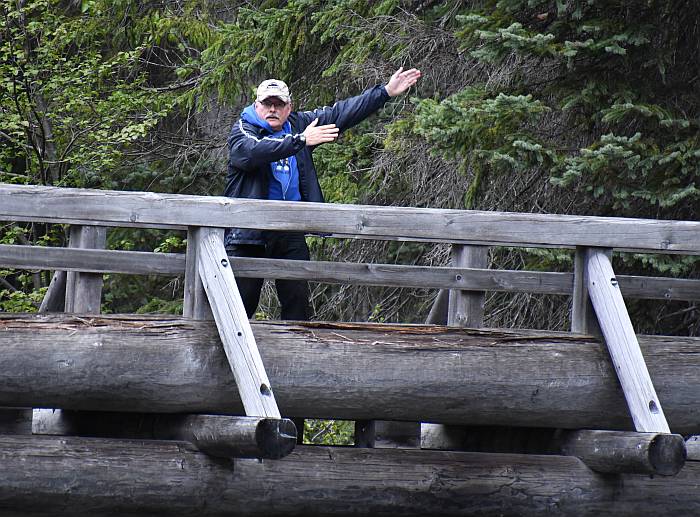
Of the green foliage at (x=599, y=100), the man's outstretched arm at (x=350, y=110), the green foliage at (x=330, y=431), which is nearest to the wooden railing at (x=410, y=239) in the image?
the man's outstretched arm at (x=350, y=110)

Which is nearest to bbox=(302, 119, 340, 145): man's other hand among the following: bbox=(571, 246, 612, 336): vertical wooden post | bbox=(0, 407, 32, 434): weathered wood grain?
bbox=(571, 246, 612, 336): vertical wooden post

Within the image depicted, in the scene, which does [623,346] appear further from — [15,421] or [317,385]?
[15,421]

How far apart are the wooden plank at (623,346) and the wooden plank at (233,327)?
1.73 m

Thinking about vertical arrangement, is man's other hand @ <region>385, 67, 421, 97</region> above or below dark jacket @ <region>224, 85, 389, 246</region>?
above

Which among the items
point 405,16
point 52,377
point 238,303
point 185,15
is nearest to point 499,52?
point 405,16

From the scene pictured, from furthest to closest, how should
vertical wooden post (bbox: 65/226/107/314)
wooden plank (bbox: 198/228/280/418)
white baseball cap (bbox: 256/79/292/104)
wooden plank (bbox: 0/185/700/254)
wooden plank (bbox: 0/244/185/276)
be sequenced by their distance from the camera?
white baseball cap (bbox: 256/79/292/104) → vertical wooden post (bbox: 65/226/107/314) → wooden plank (bbox: 0/244/185/276) → wooden plank (bbox: 0/185/700/254) → wooden plank (bbox: 198/228/280/418)

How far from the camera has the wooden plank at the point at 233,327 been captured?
17.2 feet

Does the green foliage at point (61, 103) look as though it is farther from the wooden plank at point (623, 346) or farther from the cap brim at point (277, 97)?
the wooden plank at point (623, 346)

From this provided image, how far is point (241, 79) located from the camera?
13.2 m

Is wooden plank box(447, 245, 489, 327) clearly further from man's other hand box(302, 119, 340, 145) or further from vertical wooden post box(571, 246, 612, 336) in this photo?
man's other hand box(302, 119, 340, 145)

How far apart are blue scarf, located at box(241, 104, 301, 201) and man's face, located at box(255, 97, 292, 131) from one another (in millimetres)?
26

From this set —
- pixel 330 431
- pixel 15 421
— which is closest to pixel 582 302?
pixel 15 421

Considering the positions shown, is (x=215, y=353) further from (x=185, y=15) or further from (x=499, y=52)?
(x=185, y=15)

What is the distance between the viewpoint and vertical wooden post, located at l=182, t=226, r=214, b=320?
18.3 feet
